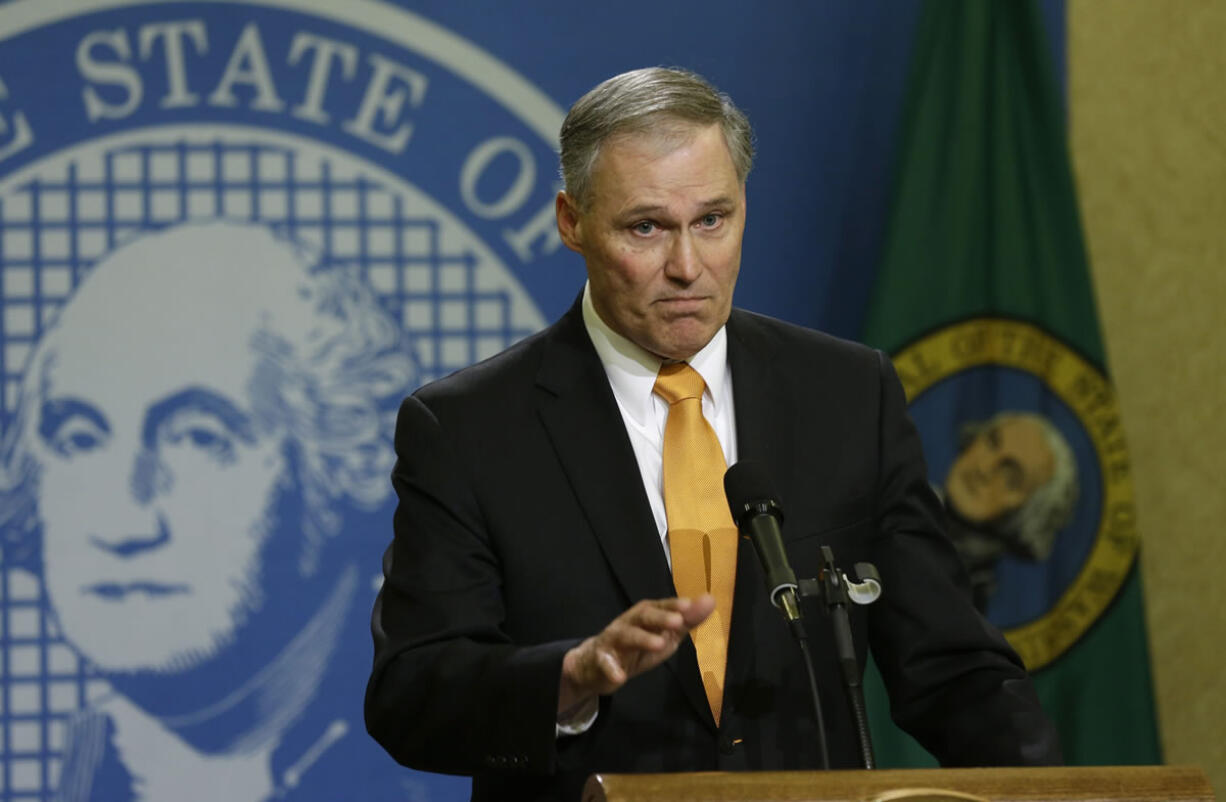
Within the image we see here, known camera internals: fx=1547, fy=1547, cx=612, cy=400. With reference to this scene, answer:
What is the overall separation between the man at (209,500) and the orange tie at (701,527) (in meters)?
1.66

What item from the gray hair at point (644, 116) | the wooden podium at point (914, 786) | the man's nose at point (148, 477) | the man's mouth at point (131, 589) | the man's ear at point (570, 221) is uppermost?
the gray hair at point (644, 116)

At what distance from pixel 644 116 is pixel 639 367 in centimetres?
33

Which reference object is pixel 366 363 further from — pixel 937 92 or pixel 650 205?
pixel 650 205

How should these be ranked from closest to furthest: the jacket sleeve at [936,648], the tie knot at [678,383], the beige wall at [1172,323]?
the jacket sleeve at [936,648] → the tie knot at [678,383] → the beige wall at [1172,323]

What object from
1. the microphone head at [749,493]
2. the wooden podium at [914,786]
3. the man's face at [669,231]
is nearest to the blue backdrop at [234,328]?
the man's face at [669,231]

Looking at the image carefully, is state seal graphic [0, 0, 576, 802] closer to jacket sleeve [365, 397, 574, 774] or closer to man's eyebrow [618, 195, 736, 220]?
jacket sleeve [365, 397, 574, 774]

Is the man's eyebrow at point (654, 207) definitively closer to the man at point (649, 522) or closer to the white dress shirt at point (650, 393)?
the man at point (649, 522)

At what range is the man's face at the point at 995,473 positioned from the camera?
336 cm

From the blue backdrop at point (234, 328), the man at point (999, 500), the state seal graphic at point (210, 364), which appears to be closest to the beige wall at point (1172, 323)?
the man at point (999, 500)

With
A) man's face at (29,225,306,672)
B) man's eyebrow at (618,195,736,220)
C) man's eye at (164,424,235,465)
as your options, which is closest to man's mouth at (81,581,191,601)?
man's face at (29,225,306,672)

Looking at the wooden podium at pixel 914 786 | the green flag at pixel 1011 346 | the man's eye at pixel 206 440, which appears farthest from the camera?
the man's eye at pixel 206 440

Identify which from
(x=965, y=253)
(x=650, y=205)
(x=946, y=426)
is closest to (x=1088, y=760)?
(x=946, y=426)

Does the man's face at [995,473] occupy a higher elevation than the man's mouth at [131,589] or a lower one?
higher

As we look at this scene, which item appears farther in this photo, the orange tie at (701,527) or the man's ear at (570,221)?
the man's ear at (570,221)
